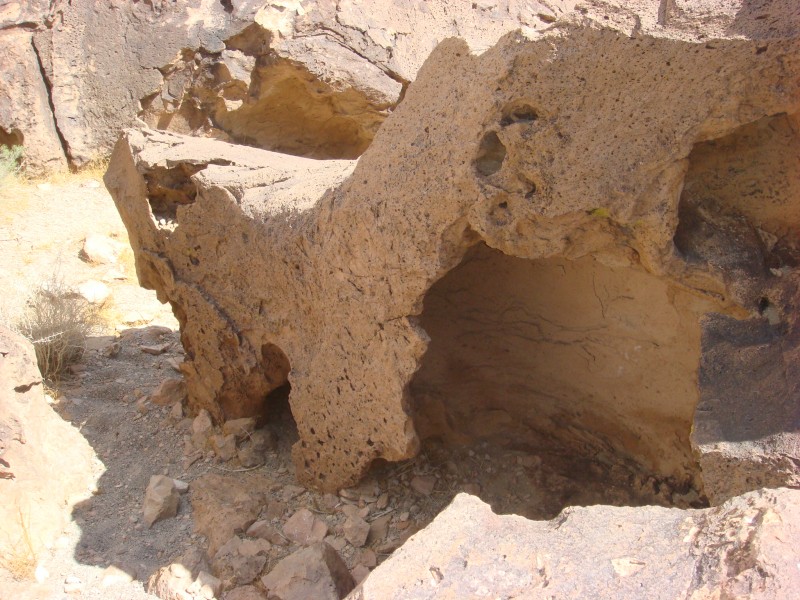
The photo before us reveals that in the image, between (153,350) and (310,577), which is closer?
(310,577)

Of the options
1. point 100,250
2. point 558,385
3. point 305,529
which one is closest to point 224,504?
point 305,529

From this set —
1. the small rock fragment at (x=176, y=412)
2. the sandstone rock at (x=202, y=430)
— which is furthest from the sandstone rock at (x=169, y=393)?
the sandstone rock at (x=202, y=430)

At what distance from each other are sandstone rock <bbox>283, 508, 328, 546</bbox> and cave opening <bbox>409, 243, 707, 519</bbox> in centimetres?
59

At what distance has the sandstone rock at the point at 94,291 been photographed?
547 cm

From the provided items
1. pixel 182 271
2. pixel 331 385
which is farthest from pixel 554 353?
pixel 182 271


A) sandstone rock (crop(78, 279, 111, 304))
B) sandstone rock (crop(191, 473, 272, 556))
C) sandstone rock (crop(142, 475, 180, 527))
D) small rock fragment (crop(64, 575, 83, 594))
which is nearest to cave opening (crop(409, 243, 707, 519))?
sandstone rock (crop(191, 473, 272, 556))

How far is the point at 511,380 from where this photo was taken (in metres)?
3.62

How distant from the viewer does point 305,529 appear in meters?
3.18

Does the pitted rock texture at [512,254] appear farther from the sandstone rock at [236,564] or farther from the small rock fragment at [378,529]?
the sandstone rock at [236,564]

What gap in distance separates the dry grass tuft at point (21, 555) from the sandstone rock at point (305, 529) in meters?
0.87

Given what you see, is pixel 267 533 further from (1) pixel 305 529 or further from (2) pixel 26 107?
(2) pixel 26 107

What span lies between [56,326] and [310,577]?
259 cm

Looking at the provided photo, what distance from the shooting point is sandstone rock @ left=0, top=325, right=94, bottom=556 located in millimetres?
3125

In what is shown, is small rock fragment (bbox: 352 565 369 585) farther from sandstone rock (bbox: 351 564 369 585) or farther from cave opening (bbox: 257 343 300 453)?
cave opening (bbox: 257 343 300 453)
